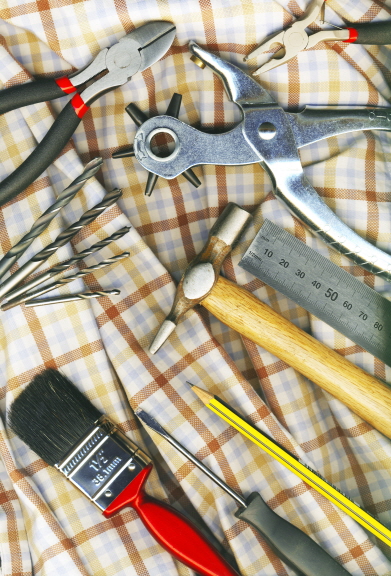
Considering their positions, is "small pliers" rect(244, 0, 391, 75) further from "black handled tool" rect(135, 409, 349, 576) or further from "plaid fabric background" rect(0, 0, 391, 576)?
"black handled tool" rect(135, 409, 349, 576)

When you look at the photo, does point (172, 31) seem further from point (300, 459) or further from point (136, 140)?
point (300, 459)

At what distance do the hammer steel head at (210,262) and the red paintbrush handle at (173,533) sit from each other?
0.31 metres

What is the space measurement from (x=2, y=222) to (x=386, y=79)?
0.95 metres

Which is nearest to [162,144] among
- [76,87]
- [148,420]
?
Result: [76,87]

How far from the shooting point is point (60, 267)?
1023 mm

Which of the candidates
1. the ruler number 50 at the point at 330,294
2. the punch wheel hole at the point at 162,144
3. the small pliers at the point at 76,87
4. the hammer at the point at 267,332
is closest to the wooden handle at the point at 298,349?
the hammer at the point at 267,332

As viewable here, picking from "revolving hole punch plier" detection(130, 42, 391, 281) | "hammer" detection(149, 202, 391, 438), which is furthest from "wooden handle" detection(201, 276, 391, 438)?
"revolving hole punch plier" detection(130, 42, 391, 281)

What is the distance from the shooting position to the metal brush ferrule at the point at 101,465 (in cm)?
99

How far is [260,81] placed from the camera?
1.07 metres

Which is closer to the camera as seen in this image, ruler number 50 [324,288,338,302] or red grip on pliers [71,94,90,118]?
red grip on pliers [71,94,90,118]

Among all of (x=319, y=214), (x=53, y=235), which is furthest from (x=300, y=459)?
(x=53, y=235)

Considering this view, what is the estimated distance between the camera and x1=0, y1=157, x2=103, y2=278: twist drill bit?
0.99 metres

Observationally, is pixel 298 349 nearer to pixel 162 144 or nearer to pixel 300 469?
pixel 300 469

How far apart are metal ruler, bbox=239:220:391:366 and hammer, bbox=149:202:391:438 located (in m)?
0.07
